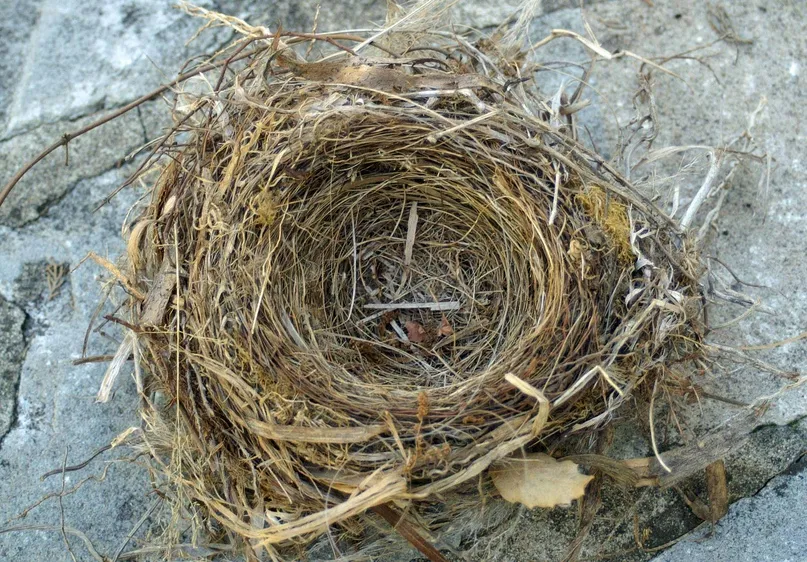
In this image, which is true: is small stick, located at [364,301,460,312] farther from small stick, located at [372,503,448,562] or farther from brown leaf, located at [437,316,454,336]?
small stick, located at [372,503,448,562]

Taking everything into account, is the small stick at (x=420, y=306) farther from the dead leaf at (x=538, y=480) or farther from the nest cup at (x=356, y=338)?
the dead leaf at (x=538, y=480)

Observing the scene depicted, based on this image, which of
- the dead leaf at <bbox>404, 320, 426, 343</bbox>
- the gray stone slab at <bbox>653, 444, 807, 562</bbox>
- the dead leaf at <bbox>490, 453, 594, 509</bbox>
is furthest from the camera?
the dead leaf at <bbox>404, 320, 426, 343</bbox>

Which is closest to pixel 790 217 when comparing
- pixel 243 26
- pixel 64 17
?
pixel 243 26

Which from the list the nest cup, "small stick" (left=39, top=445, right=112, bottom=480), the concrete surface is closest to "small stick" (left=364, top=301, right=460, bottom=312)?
the nest cup

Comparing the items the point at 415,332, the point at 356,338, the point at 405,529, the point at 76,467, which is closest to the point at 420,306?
the point at 415,332

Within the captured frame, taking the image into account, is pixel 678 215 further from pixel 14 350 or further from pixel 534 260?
pixel 14 350

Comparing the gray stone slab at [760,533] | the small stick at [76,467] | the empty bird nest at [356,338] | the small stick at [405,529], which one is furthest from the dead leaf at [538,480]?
the small stick at [76,467]

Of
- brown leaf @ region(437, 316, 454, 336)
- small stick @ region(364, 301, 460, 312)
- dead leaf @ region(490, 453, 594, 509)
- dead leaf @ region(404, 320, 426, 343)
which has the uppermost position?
dead leaf @ region(490, 453, 594, 509)
